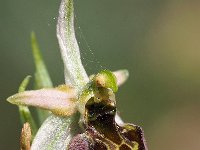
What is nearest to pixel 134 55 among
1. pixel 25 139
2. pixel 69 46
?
pixel 69 46

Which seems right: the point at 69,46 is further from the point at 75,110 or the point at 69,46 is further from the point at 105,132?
the point at 105,132

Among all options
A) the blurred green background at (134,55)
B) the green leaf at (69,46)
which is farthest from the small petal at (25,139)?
the blurred green background at (134,55)

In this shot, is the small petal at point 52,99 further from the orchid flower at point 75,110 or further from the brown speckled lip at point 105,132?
the brown speckled lip at point 105,132

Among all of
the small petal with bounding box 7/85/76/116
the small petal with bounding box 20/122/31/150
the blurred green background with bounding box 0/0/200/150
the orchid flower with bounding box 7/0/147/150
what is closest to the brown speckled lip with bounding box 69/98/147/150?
the orchid flower with bounding box 7/0/147/150

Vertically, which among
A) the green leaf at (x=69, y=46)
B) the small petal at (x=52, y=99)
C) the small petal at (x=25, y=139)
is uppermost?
the green leaf at (x=69, y=46)

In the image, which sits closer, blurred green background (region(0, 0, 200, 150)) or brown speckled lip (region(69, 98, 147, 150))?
brown speckled lip (region(69, 98, 147, 150))

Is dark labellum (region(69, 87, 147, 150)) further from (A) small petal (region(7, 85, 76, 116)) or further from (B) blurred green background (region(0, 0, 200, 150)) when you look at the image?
(B) blurred green background (region(0, 0, 200, 150))
